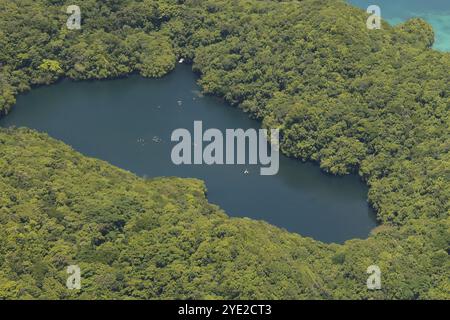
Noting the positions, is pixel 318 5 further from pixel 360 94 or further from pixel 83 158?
pixel 83 158

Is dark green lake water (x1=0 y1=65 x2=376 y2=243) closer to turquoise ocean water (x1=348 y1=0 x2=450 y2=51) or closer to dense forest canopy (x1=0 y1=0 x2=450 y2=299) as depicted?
dense forest canopy (x1=0 y1=0 x2=450 y2=299)

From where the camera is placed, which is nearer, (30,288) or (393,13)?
(30,288)

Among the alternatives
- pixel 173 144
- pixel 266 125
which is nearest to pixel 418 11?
pixel 266 125

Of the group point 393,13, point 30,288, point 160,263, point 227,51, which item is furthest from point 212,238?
point 393,13

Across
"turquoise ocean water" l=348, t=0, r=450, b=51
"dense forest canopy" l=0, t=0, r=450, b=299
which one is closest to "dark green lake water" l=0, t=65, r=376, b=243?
"dense forest canopy" l=0, t=0, r=450, b=299

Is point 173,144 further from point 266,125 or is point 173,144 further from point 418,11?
point 418,11

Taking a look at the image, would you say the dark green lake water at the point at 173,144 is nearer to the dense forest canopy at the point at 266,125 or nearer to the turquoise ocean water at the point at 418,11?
the dense forest canopy at the point at 266,125
